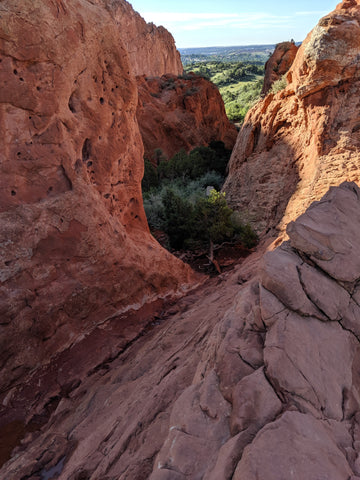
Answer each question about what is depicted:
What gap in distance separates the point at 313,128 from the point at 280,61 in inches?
777

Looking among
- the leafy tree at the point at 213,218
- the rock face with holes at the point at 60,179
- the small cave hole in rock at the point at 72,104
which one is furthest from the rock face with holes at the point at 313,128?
the small cave hole in rock at the point at 72,104

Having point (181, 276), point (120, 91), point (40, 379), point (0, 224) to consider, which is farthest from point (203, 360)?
point (120, 91)

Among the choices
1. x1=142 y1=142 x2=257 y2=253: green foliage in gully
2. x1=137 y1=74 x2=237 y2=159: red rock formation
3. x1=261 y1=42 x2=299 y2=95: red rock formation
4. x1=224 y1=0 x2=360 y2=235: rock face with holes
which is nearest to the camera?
x1=224 y1=0 x2=360 y2=235: rock face with holes

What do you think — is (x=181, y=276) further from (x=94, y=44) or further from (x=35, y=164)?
(x=94, y=44)

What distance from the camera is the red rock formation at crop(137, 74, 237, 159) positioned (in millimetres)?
27766

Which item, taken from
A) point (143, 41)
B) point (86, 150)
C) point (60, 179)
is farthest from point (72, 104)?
point (143, 41)

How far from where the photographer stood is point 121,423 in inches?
147

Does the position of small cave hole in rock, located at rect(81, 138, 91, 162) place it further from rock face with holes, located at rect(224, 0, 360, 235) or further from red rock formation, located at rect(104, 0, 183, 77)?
red rock formation, located at rect(104, 0, 183, 77)

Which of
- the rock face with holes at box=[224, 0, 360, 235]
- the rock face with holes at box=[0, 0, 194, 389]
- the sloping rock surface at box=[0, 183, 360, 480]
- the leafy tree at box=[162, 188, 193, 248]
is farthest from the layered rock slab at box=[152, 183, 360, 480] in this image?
the leafy tree at box=[162, 188, 193, 248]

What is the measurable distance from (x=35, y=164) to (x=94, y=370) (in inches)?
163

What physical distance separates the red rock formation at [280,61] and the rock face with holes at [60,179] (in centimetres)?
2218

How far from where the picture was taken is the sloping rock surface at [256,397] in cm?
224

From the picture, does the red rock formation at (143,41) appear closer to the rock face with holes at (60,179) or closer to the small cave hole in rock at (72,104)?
the rock face with holes at (60,179)

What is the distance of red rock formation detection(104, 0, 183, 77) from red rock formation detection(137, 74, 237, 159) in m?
16.1
